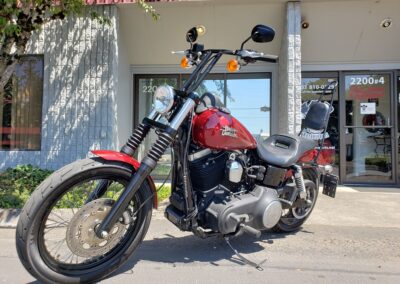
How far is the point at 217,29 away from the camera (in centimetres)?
830

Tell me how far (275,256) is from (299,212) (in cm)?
90

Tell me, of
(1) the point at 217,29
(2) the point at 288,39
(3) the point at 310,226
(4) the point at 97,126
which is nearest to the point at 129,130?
(4) the point at 97,126

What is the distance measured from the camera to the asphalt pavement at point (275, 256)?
11.1 feet

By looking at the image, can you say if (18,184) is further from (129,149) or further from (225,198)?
(225,198)

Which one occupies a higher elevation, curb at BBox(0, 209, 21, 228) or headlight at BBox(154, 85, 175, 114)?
headlight at BBox(154, 85, 175, 114)

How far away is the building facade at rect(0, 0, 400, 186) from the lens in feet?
25.9

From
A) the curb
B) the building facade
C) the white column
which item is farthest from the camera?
the building facade

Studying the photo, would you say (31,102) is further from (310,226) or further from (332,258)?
(332,258)

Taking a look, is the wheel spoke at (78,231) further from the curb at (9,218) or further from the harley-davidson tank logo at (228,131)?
the curb at (9,218)

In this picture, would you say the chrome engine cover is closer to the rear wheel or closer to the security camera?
the rear wheel

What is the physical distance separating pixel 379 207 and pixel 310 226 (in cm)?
176

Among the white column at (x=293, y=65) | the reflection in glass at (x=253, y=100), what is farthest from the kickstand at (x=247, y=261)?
the reflection in glass at (x=253, y=100)

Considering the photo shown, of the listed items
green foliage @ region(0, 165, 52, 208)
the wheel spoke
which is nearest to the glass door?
green foliage @ region(0, 165, 52, 208)

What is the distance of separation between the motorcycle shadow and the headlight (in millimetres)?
1421
